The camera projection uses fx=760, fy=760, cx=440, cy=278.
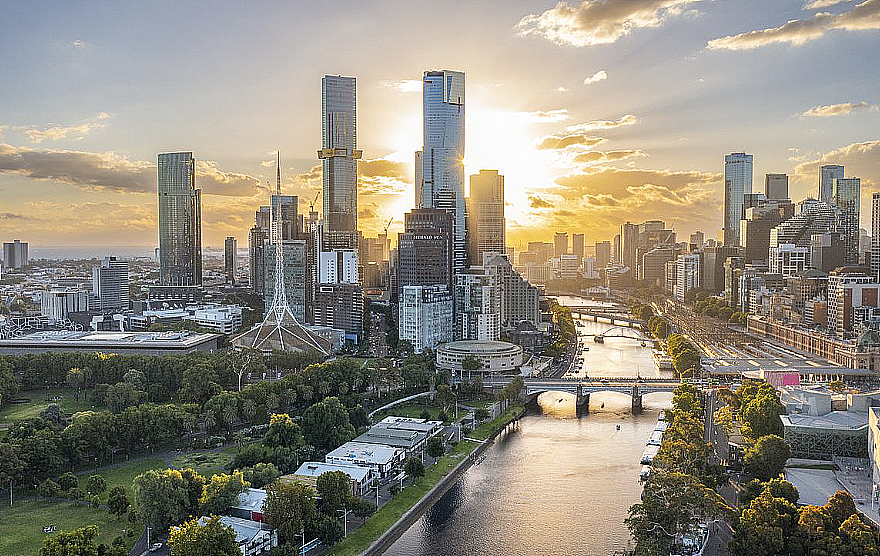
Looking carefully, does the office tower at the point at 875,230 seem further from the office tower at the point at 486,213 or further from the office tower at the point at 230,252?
the office tower at the point at 230,252

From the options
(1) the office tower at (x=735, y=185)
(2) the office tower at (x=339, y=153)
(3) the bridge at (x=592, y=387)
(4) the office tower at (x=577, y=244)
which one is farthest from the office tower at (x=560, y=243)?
(3) the bridge at (x=592, y=387)

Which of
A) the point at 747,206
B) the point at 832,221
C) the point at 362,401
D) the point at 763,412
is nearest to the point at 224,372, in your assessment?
the point at 362,401

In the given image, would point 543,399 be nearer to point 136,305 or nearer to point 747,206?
point 136,305

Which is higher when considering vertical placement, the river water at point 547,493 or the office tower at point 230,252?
the office tower at point 230,252

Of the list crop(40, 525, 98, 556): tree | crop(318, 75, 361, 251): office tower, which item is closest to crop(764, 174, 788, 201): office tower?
crop(318, 75, 361, 251): office tower

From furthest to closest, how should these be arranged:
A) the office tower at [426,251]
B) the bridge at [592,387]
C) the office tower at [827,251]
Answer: the office tower at [827,251], the office tower at [426,251], the bridge at [592,387]

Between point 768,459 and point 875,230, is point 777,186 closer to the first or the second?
point 875,230
